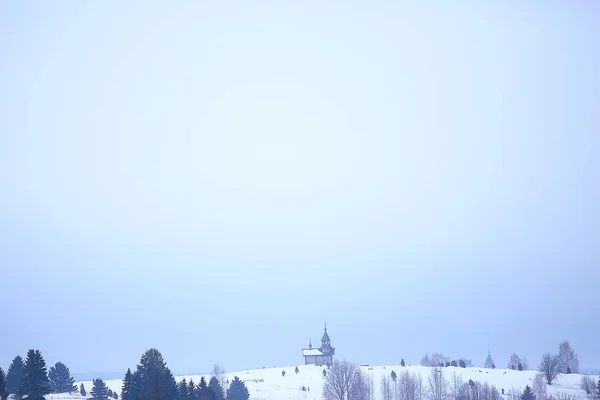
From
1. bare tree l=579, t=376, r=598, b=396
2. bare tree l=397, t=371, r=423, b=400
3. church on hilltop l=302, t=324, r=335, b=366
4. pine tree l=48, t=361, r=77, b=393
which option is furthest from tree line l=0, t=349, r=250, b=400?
church on hilltop l=302, t=324, r=335, b=366

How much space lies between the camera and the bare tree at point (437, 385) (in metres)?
115

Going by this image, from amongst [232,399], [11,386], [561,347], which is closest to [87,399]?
[11,386]

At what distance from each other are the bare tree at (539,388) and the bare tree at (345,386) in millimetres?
27582

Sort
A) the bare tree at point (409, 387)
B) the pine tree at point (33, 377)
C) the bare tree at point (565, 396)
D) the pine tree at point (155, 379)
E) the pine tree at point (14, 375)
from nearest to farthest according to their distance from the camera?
the pine tree at point (33, 377) → the pine tree at point (155, 379) → the pine tree at point (14, 375) → the bare tree at point (565, 396) → the bare tree at point (409, 387)

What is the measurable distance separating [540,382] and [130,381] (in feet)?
250

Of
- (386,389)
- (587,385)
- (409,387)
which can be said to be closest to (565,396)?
(587,385)

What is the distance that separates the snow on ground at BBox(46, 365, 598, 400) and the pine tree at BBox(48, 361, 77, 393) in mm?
17282

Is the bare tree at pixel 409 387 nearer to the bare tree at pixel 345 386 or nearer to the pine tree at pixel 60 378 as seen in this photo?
the bare tree at pixel 345 386

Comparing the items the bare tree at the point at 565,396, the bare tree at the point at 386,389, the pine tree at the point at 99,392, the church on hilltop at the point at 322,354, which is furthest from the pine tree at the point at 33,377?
the church on hilltop at the point at 322,354

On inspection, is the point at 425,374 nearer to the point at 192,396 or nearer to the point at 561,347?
the point at 561,347

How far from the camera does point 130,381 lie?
66.8 meters

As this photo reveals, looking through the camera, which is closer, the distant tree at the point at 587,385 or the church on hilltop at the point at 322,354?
the distant tree at the point at 587,385

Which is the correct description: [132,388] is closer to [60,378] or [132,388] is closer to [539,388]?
[60,378]

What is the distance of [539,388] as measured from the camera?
367ft
